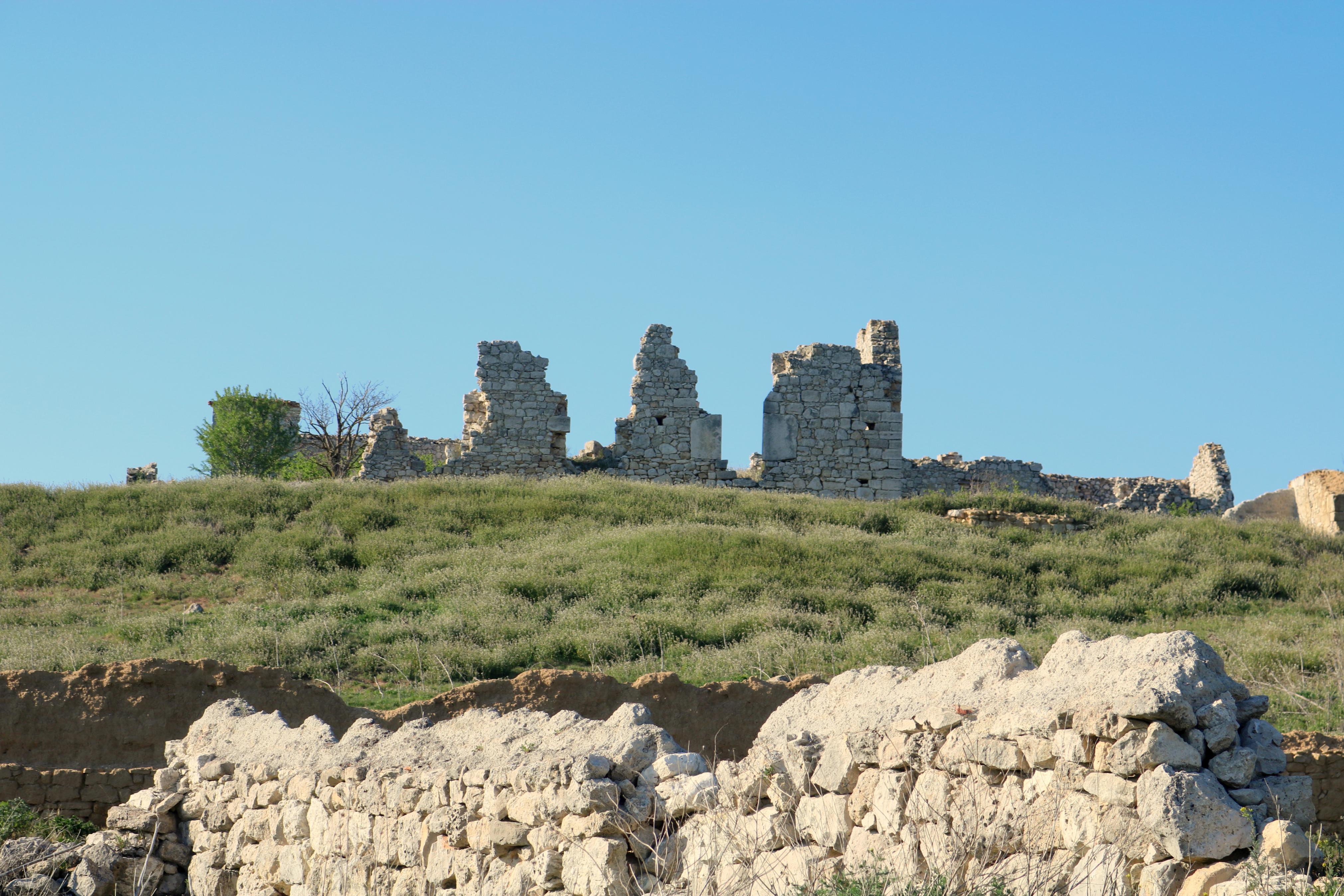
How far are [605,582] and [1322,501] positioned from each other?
49.6 ft

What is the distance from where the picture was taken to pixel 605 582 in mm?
14320

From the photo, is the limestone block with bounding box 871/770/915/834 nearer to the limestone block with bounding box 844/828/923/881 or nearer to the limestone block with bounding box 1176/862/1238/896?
the limestone block with bounding box 844/828/923/881

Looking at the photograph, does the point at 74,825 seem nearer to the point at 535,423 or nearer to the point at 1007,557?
the point at 1007,557

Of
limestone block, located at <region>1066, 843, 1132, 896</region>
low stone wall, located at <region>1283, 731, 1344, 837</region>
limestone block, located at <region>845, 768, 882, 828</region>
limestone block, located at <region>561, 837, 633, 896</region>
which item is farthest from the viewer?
low stone wall, located at <region>1283, 731, 1344, 837</region>

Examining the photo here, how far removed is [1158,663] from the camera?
3822mm

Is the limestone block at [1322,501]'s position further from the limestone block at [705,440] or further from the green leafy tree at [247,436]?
the green leafy tree at [247,436]

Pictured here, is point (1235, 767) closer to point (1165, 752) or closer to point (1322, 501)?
point (1165, 752)

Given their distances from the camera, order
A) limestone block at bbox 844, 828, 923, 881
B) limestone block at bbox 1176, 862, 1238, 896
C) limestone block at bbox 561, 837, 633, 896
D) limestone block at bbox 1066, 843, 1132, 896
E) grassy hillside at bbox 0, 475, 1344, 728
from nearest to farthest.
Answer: limestone block at bbox 1176, 862, 1238, 896 < limestone block at bbox 1066, 843, 1132, 896 < limestone block at bbox 844, 828, 923, 881 < limestone block at bbox 561, 837, 633, 896 < grassy hillside at bbox 0, 475, 1344, 728

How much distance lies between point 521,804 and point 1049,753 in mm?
2312

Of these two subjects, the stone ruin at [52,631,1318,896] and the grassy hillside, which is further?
the grassy hillside

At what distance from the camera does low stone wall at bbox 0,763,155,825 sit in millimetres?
8156

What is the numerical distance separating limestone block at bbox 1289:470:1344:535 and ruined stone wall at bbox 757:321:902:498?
26.9ft

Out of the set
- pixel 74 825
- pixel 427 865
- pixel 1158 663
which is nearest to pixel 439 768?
pixel 427 865

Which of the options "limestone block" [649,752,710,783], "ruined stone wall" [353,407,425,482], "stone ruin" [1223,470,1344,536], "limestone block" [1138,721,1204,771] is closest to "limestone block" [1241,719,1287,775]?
"limestone block" [1138,721,1204,771]
